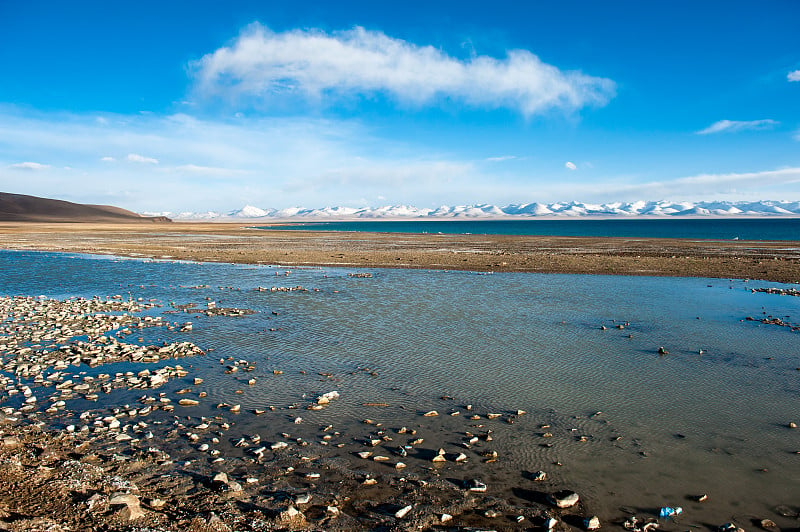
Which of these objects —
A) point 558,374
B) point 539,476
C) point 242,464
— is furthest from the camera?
point 558,374

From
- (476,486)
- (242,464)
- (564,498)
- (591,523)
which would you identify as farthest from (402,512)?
(242,464)

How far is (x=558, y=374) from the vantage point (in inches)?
535

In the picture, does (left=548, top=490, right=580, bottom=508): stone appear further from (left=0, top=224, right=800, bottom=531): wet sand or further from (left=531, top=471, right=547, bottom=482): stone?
(left=531, top=471, right=547, bottom=482): stone

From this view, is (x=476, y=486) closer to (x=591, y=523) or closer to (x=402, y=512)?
(x=402, y=512)

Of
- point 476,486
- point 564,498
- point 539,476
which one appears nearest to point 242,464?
point 476,486

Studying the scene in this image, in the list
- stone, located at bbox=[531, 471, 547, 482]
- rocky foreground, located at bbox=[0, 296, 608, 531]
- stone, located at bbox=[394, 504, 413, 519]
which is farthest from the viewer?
stone, located at bbox=[531, 471, 547, 482]

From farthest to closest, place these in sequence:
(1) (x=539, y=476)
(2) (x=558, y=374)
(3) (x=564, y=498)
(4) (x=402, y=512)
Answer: (2) (x=558, y=374)
(1) (x=539, y=476)
(3) (x=564, y=498)
(4) (x=402, y=512)

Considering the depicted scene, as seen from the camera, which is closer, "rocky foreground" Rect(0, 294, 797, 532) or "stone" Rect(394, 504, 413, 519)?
"rocky foreground" Rect(0, 294, 797, 532)

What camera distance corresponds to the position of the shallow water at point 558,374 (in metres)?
8.53

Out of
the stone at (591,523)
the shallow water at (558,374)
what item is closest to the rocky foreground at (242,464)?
the stone at (591,523)

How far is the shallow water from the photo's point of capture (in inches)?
336

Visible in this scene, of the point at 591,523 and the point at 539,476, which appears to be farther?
the point at 539,476

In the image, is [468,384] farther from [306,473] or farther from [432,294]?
[432,294]

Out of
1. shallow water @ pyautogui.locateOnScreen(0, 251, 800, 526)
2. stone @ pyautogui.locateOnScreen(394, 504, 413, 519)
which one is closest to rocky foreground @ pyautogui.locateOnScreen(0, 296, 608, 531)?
stone @ pyautogui.locateOnScreen(394, 504, 413, 519)
